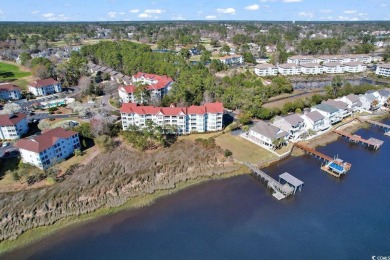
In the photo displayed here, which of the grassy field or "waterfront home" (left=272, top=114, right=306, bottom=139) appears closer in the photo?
"waterfront home" (left=272, top=114, right=306, bottom=139)

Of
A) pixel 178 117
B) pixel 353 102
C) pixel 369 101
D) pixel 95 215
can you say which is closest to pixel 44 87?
pixel 178 117

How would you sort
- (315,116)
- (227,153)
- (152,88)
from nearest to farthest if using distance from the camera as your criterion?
(227,153) → (315,116) → (152,88)

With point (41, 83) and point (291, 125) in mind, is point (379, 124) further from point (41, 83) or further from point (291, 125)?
point (41, 83)

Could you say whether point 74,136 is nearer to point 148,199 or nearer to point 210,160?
point 148,199

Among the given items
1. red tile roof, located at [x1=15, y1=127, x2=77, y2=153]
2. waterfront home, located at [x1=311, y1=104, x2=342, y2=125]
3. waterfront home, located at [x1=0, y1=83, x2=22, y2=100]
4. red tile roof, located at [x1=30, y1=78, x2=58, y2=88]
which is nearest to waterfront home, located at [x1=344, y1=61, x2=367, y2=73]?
waterfront home, located at [x1=311, y1=104, x2=342, y2=125]

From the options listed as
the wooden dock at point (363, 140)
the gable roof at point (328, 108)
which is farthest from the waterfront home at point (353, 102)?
the wooden dock at point (363, 140)

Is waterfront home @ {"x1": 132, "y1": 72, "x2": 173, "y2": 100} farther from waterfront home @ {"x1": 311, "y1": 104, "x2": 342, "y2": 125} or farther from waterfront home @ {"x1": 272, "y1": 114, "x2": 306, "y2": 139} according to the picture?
waterfront home @ {"x1": 311, "y1": 104, "x2": 342, "y2": 125}
